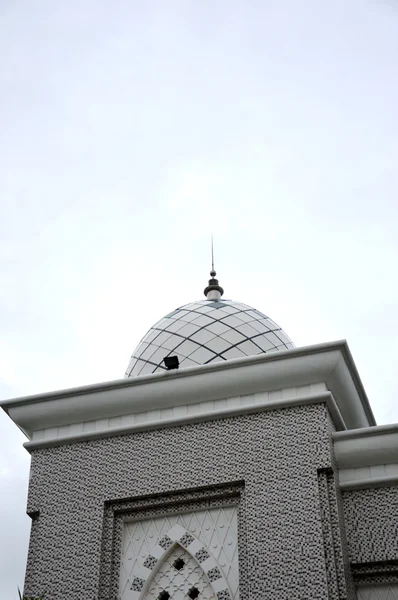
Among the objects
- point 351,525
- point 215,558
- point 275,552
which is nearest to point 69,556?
point 215,558

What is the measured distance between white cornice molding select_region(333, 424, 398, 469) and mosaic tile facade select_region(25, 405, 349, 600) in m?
0.24

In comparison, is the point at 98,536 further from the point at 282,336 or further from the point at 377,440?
the point at 282,336

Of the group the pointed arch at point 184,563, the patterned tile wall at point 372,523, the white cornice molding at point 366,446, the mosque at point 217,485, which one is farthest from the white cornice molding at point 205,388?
the pointed arch at point 184,563

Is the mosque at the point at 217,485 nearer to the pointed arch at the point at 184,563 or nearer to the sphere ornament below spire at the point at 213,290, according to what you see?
the pointed arch at the point at 184,563

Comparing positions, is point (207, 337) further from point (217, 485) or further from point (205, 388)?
point (217, 485)

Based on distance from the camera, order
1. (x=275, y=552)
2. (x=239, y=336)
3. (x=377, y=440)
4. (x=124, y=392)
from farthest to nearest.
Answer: (x=239, y=336), (x=124, y=392), (x=377, y=440), (x=275, y=552)

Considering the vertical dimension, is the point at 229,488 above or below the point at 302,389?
below

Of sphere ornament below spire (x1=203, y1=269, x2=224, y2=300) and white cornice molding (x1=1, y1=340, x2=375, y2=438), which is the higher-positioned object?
sphere ornament below spire (x1=203, y1=269, x2=224, y2=300)

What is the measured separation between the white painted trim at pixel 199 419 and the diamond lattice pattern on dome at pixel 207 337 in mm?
1456

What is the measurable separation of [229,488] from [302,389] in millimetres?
1011

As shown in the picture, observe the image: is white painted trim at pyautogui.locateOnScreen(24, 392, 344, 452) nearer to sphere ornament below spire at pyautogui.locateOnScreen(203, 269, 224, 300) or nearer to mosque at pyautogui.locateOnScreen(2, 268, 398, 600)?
mosque at pyautogui.locateOnScreen(2, 268, 398, 600)

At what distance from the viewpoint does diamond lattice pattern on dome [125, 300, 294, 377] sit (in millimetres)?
9352

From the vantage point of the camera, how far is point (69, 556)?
7.43m

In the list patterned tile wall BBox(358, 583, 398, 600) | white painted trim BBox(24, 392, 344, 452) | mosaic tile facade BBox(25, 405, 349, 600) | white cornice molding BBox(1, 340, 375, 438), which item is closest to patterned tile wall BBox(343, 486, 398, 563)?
patterned tile wall BBox(358, 583, 398, 600)
